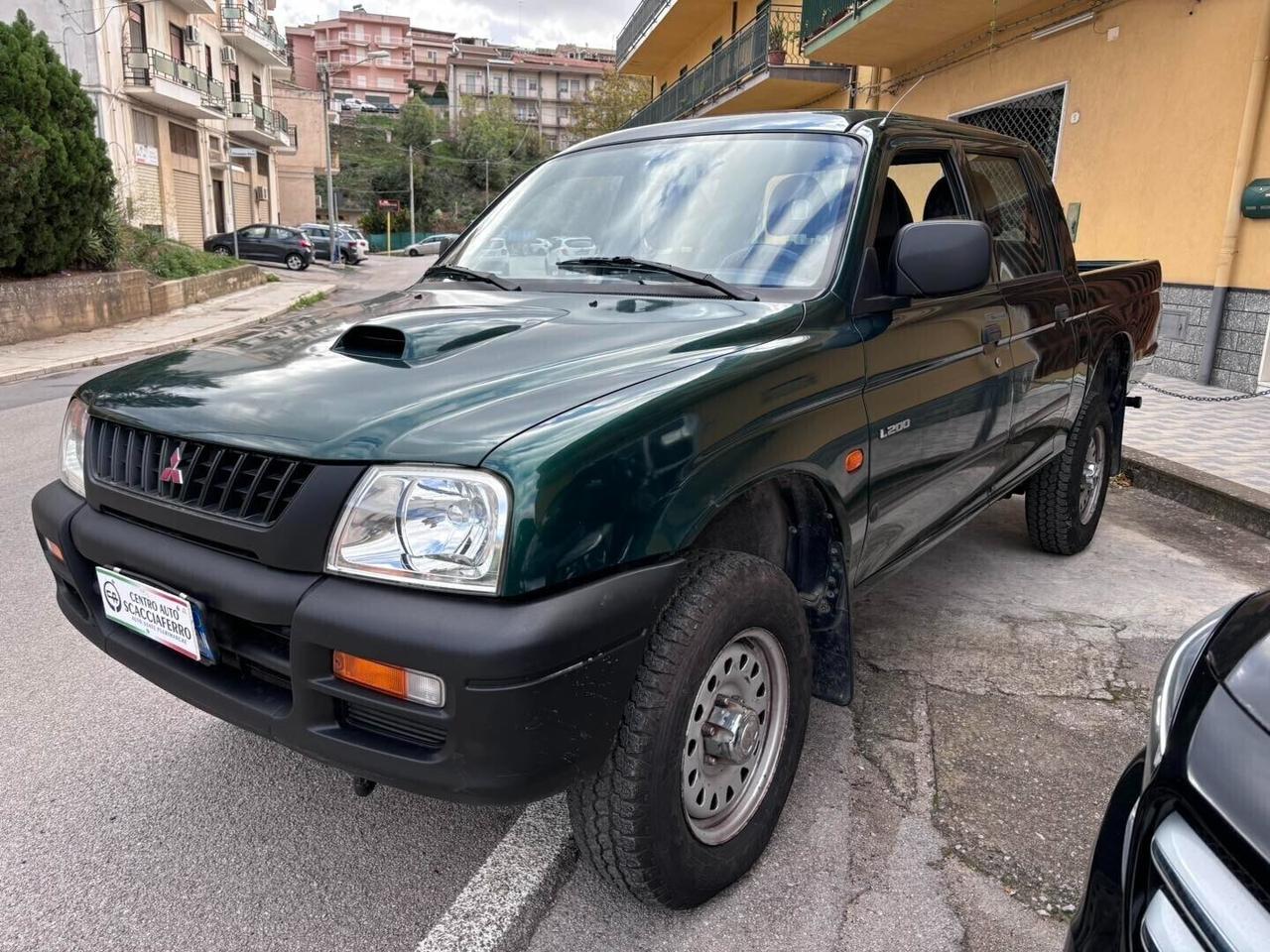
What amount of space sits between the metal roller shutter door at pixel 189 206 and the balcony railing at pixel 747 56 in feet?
63.0

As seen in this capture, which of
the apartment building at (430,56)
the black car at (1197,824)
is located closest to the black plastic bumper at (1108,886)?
the black car at (1197,824)

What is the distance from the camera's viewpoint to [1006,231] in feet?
12.0

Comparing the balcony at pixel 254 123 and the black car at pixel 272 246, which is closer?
the black car at pixel 272 246

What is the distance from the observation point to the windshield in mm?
2664

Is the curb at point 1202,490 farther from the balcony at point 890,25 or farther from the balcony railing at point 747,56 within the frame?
the balcony railing at point 747,56

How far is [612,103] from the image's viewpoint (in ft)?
109

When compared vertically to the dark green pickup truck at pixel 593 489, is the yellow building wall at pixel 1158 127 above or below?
above

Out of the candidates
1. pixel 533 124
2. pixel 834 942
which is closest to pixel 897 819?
pixel 834 942

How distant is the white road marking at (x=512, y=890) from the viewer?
6.53 feet

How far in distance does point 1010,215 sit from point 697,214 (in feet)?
5.34

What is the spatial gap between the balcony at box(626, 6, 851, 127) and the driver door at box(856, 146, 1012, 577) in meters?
13.3

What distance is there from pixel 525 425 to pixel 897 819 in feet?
5.06

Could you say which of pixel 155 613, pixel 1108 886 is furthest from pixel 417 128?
pixel 1108 886

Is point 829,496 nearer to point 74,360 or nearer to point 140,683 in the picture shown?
point 140,683
